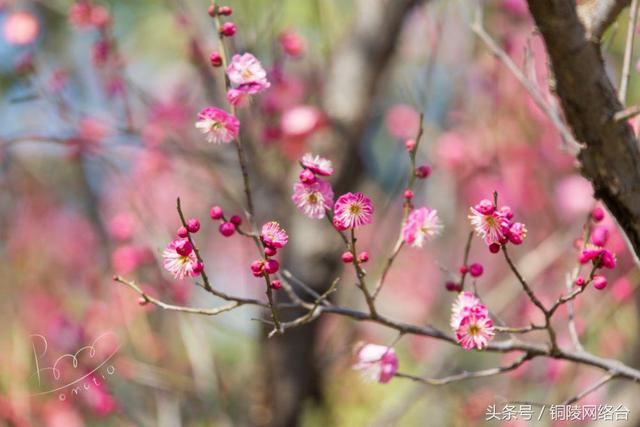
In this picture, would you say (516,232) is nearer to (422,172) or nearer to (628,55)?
(422,172)

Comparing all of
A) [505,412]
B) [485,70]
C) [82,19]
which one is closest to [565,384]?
[505,412]

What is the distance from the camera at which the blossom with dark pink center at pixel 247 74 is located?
128 cm

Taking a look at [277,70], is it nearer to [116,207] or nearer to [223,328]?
[223,328]

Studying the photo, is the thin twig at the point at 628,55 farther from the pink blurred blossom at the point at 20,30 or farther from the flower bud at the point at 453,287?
the pink blurred blossom at the point at 20,30

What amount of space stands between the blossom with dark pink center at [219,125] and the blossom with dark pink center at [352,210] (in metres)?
0.22

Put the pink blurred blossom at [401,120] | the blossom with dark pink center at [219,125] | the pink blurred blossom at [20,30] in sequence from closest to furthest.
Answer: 1. the blossom with dark pink center at [219,125]
2. the pink blurred blossom at [20,30]
3. the pink blurred blossom at [401,120]

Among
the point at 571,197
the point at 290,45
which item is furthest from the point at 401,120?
the point at 290,45

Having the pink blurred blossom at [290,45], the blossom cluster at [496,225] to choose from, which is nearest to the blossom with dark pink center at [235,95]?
the blossom cluster at [496,225]

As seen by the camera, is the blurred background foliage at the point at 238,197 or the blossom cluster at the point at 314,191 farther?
the blurred background foliage at the point at 238,197

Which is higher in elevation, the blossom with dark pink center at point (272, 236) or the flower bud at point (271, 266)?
the blossom with dark pink center at point (272, 236)

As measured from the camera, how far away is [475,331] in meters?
1.17

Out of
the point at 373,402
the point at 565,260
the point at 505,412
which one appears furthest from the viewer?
the point at 373,402

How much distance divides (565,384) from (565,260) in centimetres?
112

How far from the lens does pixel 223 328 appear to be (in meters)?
3.08
